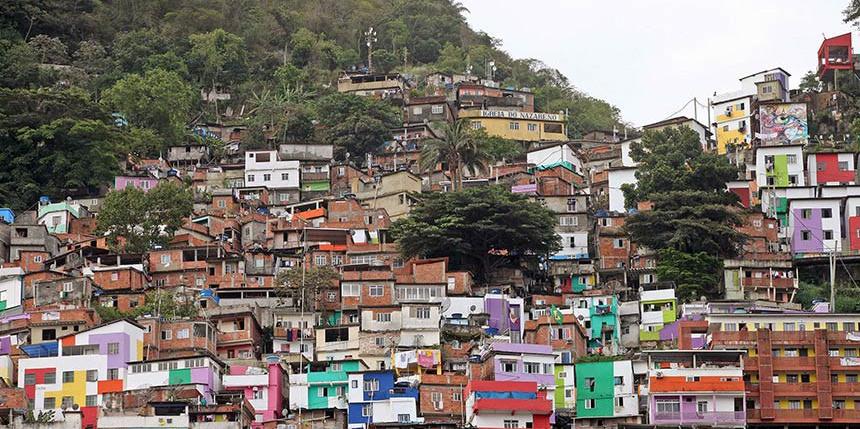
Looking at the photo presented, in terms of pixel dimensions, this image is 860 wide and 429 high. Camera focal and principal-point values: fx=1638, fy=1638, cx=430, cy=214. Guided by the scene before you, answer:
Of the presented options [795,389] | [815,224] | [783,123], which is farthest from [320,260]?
[783,123]

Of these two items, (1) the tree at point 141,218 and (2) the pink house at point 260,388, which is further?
(1) the tree at point 141,218

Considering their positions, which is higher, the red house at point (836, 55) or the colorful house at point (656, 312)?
the red house at point (836, 55)

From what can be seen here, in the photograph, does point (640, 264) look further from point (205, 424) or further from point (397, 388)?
point (205, 424)

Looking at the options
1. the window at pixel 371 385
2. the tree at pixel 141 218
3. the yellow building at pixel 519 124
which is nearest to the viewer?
the window at pixel 371 385

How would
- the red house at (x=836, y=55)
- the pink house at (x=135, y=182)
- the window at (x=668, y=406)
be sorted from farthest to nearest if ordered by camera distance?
the red house at (x=836, y=55), the pink house at (x=135, y=182), the window at (x=668, y=406)

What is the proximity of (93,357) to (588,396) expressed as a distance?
61.0 ft

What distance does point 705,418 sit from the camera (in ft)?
195

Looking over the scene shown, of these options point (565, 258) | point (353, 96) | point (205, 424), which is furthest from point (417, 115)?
point (205, 424)

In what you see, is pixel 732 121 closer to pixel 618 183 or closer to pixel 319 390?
pixel 618 183

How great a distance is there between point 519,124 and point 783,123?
63.6 ft

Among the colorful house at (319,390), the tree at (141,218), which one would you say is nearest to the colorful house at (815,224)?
the colorful house at (319,390)

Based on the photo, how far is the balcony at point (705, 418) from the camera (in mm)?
59281

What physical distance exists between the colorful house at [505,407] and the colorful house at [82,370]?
513 inches

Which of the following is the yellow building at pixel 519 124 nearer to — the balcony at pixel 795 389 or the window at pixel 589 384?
the window at pixel 589 384
